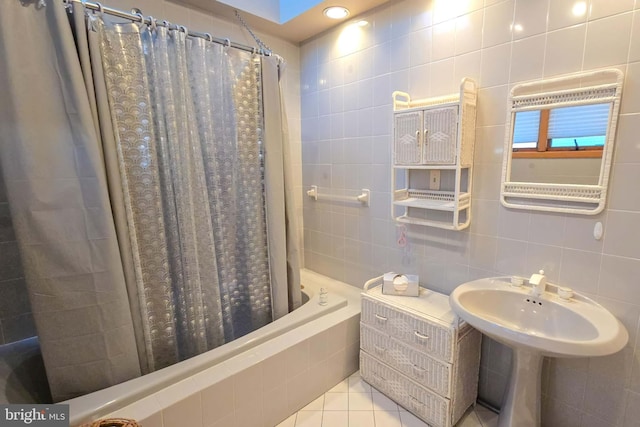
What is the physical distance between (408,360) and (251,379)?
0.80 meters

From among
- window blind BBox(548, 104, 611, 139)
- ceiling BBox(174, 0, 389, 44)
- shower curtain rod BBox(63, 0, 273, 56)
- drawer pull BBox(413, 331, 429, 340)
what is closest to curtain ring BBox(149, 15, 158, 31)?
shower curtain rod BBox(63, 0, 273, 56)

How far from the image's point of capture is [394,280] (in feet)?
6.01

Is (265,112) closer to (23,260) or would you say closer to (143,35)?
(143,35)

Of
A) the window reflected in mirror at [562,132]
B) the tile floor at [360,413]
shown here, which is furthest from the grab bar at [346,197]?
the tile floor at [360,413]

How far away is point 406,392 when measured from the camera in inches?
66.9

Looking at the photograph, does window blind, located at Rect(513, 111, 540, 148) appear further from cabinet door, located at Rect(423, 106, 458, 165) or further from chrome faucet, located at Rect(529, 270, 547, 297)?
chrome faucet, located at Rect(529, 270, 547, 297)

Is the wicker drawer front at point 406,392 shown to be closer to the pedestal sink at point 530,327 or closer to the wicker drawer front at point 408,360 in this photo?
the wicker drawer front at point 408,360

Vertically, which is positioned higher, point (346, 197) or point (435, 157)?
point (435, 157)

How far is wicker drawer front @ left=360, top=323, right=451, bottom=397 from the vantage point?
1537mm

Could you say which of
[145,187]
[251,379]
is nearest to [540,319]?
[251,379]

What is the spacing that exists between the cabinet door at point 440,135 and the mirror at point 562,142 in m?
0.24

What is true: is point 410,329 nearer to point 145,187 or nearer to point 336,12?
point 145,187

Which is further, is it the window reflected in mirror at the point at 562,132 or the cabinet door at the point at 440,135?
the cabinet door at the point at 440,135

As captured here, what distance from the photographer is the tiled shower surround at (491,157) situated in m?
1.26
